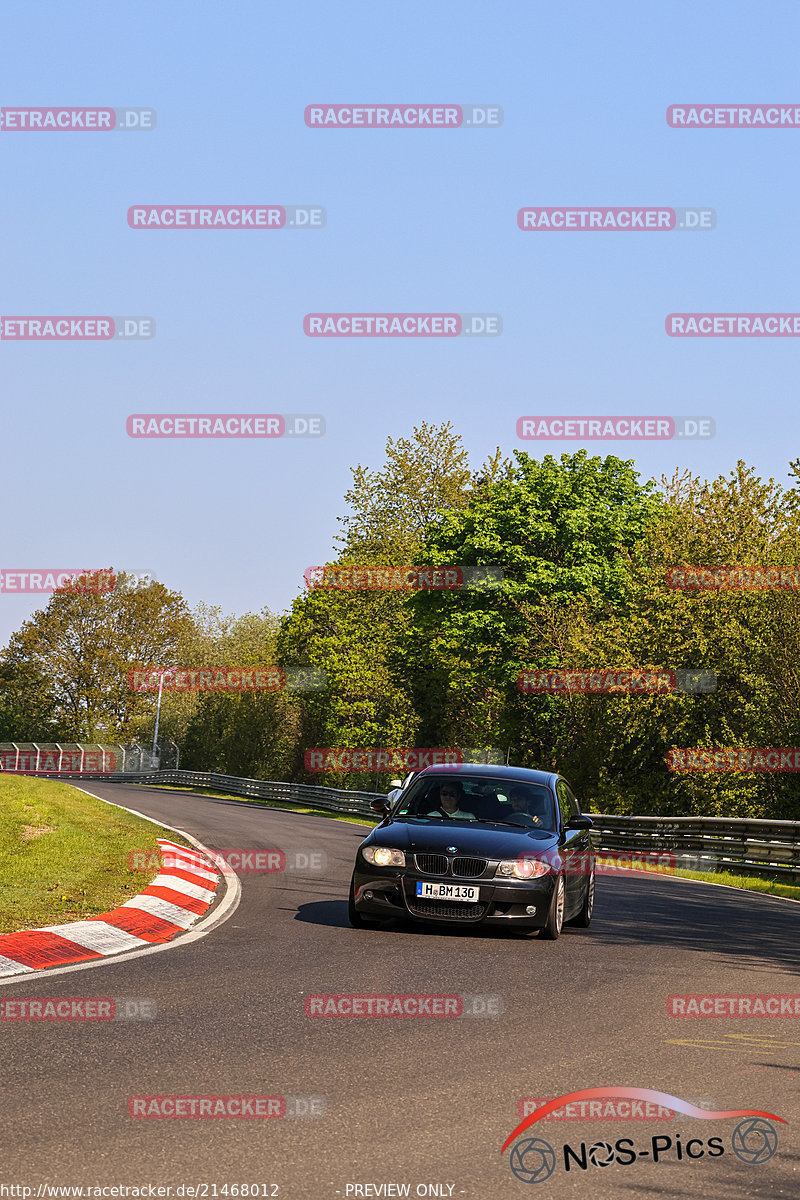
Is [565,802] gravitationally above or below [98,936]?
above

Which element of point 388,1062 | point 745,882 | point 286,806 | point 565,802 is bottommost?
point 286,806

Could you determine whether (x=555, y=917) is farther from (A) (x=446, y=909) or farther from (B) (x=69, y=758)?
(B) (x=69, y=758)

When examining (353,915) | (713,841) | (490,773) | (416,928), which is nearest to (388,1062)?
(353,915)

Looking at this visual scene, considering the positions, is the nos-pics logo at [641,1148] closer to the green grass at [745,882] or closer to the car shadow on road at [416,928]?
the car shadow on road at [416,928]

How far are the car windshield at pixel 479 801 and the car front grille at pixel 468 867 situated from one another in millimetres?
947

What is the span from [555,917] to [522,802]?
135cm

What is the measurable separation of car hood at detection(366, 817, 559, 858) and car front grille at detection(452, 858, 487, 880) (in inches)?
2.2

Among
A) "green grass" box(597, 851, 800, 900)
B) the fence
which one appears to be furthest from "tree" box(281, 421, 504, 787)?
"green grass" box(597, 851, 800, 900)

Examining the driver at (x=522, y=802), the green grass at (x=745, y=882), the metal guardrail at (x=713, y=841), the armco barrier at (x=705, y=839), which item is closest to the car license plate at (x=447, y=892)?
the driver at (x=522, y=802)

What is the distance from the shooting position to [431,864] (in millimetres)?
11461

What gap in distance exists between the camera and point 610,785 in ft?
132

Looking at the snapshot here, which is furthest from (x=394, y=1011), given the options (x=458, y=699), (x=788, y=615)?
(x=458, y=699)

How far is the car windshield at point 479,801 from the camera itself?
12.5 m

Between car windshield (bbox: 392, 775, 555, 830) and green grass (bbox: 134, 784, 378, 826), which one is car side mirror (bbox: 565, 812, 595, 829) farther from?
green grass (bbox: 134, 784, 378, 826)
